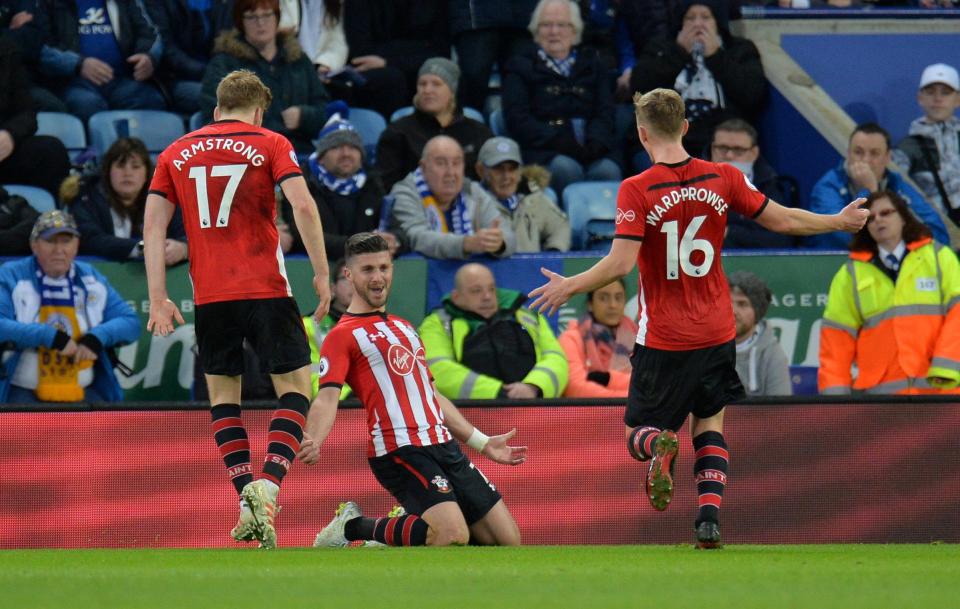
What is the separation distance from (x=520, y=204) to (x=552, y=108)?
4.58 ft

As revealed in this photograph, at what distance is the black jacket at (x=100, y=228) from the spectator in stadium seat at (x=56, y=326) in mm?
460

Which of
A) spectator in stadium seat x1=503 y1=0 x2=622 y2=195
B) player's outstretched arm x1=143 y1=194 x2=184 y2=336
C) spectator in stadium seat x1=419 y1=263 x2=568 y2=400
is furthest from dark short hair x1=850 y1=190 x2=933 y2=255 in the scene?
player's outstretched arm x1=143 y1=194 x2=184 y2=336

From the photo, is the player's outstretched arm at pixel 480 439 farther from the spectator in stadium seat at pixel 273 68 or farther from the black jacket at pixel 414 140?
the spectator in stadium seat at pixel 273 68

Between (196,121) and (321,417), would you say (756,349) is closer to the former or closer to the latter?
(321,417)

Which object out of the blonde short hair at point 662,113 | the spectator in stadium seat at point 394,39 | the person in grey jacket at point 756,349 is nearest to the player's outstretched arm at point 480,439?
the blonde short hair at point 662,113

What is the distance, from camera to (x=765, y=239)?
1194cm

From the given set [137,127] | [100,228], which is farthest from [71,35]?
[100,228]

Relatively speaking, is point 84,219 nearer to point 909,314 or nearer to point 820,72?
point 909,314

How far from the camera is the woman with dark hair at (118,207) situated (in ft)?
35.2

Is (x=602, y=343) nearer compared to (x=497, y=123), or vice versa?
(x=602, y=343)

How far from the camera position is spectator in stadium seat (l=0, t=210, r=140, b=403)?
10008 millimetres

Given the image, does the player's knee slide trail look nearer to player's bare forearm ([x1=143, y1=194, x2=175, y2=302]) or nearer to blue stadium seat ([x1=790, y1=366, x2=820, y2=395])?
player's bare forearm ([x1=143, y1=194, x2=175, y2=302])

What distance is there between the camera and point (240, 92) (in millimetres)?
7789

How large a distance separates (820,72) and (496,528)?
7070mm
